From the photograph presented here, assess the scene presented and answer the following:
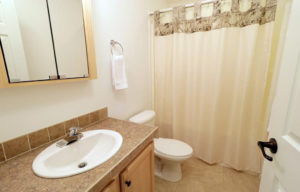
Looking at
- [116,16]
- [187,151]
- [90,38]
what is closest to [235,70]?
[187,151]

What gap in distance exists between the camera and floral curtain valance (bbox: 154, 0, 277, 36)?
53.0 inches

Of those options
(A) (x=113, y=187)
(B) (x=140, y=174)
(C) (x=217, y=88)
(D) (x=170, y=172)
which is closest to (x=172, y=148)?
(D) (x=170, y=172)

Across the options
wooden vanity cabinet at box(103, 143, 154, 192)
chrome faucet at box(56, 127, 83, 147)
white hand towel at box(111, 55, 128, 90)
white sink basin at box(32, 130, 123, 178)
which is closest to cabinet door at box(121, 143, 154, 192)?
wooden vanity cabinet at box(103, 143, 154, 192)

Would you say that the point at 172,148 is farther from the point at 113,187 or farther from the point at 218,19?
the point at 218,19

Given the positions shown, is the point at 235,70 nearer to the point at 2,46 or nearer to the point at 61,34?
the point at 61,34

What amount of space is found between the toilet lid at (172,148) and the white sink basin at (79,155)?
754 mm

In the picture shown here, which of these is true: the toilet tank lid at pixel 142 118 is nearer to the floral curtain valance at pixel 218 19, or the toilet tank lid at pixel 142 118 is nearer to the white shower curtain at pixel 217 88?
the white shower curtain at pixel 217 88

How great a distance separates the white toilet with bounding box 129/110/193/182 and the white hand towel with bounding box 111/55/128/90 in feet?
1.47

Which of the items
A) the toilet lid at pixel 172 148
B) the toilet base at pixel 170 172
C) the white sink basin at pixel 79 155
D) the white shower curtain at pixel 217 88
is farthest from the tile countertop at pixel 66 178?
the white shower curtain at pixel 217 88

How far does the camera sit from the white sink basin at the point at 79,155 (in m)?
0.68

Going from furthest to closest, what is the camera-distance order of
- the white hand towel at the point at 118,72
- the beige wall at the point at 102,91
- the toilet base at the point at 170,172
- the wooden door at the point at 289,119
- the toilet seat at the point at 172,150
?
1. the toilet base at the point at 170,172
2. the toilet seat at the point at 172,150
3. the white hand towel at the point at 118,72
4. the beige wall at the point at 102,91
5. the wooden door at the point at 289,119

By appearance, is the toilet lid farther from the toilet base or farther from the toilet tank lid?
the toilet tank lid

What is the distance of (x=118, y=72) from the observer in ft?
4.40

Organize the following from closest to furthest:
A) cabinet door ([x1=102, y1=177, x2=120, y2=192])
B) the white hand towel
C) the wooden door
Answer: the wooden door
cabinet door ([x1=102, y1=177, x2=120, y2=192])
the white hand towel
